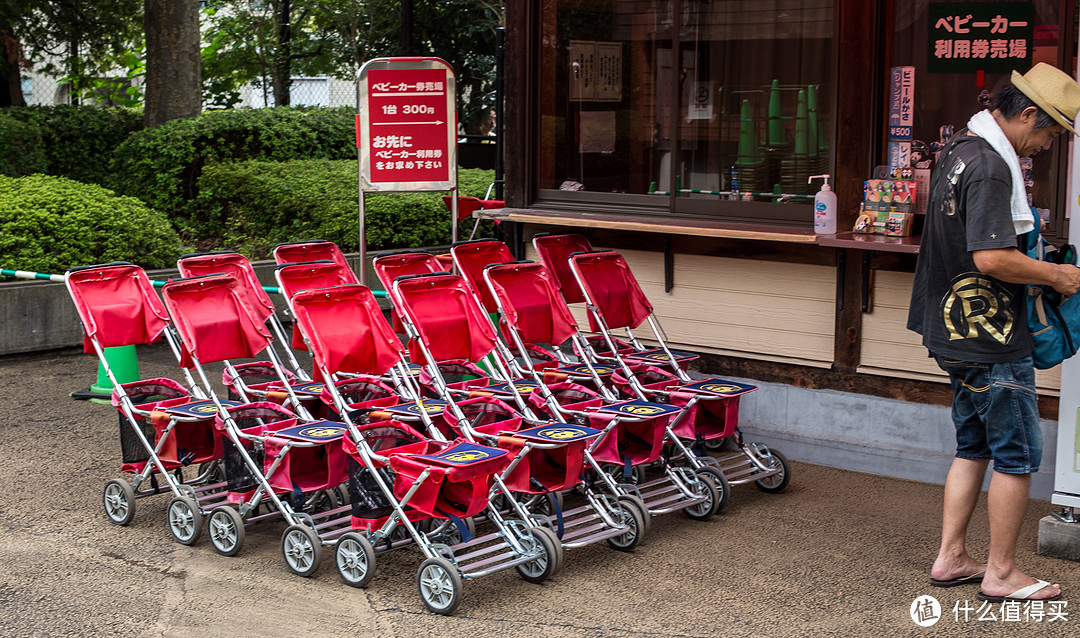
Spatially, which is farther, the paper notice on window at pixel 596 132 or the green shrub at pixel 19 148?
the green shrub at pixel 19 148

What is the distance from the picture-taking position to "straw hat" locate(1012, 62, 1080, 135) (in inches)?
184

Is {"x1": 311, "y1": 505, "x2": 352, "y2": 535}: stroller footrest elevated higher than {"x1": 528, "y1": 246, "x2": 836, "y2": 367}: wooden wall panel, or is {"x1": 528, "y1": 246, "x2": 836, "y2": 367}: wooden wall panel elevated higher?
{"x1": 528, "y1": 246, "x2": 836, "y2": 367}: wooden wall panel

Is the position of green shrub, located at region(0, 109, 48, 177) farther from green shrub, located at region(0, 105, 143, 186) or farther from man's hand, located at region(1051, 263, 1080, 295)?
man's hand, located at region(1051, 263, 1080, 295)

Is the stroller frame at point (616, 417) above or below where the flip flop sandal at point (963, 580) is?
above

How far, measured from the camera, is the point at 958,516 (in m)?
5.00

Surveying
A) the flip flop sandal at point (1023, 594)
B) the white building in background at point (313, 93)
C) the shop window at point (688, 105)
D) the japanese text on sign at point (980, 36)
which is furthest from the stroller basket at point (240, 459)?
the white building in background at point (313, 93)

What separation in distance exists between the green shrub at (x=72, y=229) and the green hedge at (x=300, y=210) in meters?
1.64

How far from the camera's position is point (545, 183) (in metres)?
8.30

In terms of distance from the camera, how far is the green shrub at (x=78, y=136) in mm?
15016

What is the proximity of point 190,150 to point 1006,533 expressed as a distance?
36.1 feet

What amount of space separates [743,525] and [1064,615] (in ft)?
5.48

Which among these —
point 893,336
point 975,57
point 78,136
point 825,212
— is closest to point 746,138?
point 825,212

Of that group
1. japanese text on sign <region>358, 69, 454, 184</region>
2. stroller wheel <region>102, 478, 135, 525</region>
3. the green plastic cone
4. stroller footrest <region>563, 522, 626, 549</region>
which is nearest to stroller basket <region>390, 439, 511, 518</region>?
stroller footrest <region>563, 522, 626, 549</region>

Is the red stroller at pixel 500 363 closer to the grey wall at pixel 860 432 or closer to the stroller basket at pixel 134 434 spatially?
the grey wall at pixel 860 432
